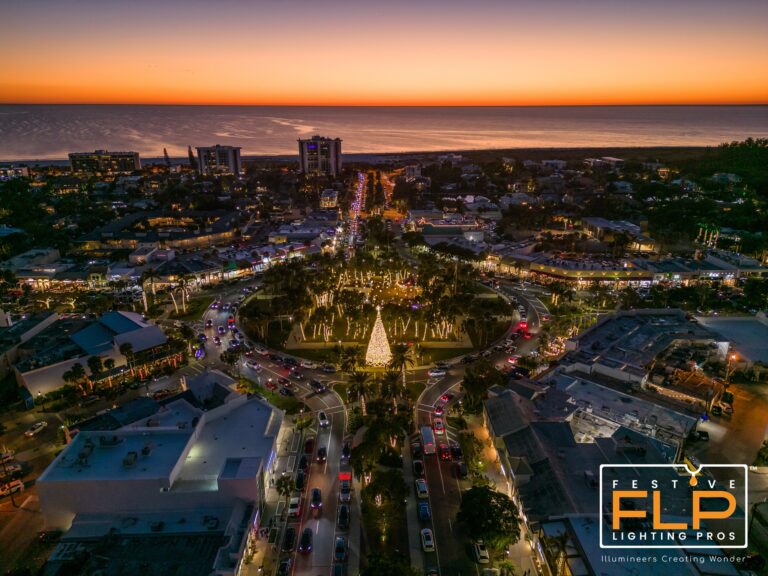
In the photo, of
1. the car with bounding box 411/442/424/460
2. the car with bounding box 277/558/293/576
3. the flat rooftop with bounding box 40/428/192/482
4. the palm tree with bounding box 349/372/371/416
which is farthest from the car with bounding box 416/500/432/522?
the flat rooftop with bounding box 40/428/192/482

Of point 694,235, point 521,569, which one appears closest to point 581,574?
point 521,569

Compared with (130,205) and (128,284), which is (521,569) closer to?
(128,284)

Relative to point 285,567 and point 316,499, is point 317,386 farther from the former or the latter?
point 285,567

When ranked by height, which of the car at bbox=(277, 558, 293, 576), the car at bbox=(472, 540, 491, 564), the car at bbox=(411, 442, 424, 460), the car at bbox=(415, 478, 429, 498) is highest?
the car at bbox=(472, 540, 491, 564)

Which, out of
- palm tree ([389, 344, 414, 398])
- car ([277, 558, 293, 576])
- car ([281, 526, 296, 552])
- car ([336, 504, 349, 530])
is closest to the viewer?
car ([277, 558, 293, 576])

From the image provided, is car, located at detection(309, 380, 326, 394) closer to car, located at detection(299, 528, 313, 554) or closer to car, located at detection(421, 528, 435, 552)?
car, located at detection(299, 528, 313, 554)
